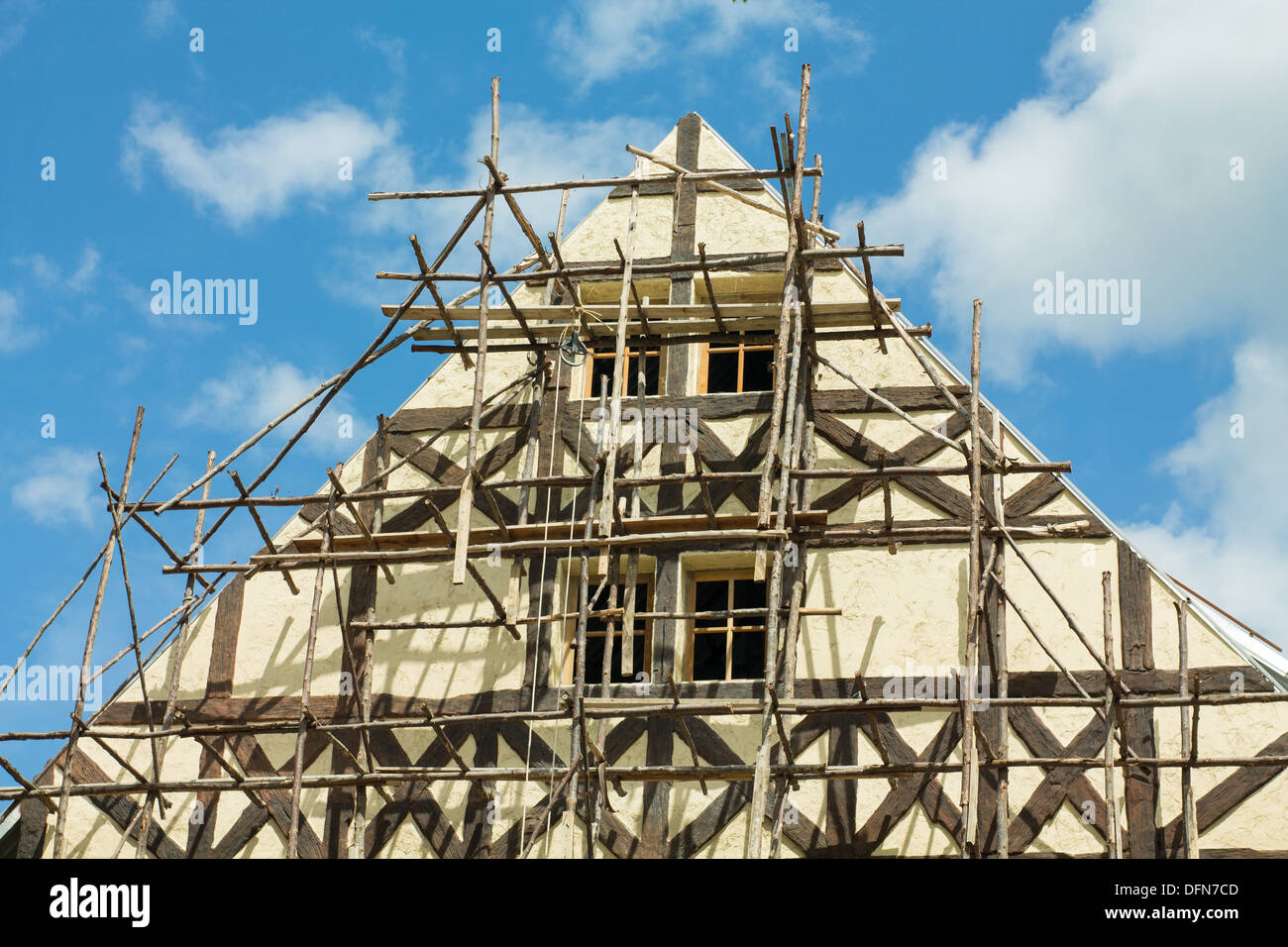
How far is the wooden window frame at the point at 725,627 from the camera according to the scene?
1251 cm

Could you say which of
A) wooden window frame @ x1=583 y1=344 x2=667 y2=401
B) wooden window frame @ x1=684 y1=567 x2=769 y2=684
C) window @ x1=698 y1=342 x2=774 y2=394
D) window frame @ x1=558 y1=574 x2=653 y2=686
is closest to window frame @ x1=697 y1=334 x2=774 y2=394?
window @ x1=698 y1=342 x2=774 y2=394

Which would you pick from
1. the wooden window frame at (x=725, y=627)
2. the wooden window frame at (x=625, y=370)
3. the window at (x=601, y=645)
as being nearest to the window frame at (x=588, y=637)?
the window at (x=601, y=645)

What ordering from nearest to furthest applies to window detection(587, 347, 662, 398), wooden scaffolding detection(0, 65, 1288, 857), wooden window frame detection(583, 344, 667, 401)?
wooden scaffolding detection(0, 65, 1288, 857), wooden window frame detection(583, 344, 667, 401), window detection(587, 347, 662, 398)

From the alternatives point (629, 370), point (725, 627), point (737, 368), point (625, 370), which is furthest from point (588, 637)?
point (737, 368)

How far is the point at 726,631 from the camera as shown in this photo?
12766 millimetres

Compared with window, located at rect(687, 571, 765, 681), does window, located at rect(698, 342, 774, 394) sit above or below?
above

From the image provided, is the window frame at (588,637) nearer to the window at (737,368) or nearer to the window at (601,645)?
the window at (601,645)

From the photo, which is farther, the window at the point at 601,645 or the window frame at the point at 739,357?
the window frame at the point at 739,357

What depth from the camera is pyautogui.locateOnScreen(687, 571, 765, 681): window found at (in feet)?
41.4

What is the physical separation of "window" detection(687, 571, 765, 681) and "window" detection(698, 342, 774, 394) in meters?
1.61

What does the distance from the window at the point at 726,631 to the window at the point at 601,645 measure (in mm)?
321

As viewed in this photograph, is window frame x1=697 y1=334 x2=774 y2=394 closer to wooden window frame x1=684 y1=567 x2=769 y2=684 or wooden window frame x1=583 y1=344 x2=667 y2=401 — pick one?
wooden window frame x1=583 y1=344 x2=667 y2=401

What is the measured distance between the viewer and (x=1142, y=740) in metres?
11.6
